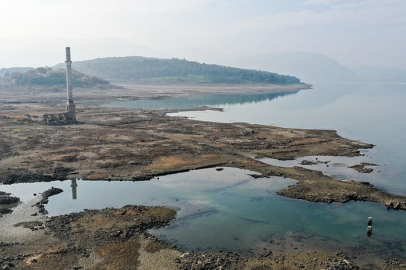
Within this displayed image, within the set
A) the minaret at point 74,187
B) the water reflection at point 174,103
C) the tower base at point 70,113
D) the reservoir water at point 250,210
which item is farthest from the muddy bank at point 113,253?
the water reflection at point 174,103

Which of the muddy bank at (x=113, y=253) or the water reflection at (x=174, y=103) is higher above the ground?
the water reflection at (x=174, y=103)

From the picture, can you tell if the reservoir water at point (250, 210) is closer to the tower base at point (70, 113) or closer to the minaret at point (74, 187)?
the minaret at point (74, 187)

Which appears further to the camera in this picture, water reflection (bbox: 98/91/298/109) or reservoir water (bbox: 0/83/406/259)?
water reflection (bbox: 98/91/298/109)

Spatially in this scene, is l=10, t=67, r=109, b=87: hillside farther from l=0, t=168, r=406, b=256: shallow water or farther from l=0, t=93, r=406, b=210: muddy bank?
l=0, t=168, r=406, b=256: shallow water

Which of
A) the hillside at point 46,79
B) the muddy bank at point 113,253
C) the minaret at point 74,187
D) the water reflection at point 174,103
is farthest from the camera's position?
the hillside at point 46,79

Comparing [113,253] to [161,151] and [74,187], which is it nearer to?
[74,187]

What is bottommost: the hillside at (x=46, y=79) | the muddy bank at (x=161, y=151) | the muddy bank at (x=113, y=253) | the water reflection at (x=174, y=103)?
the muddy bank at (x=113, y=253)

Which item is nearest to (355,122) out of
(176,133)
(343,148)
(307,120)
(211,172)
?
(307,120)

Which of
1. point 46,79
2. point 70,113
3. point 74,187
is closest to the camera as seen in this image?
point 74,187

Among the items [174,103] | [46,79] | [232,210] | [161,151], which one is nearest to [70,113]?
[161,151]

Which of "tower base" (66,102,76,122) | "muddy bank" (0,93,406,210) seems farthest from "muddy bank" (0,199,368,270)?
"tower base" (66,102,76,122)

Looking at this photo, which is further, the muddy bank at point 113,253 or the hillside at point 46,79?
the hillside at point 46,79

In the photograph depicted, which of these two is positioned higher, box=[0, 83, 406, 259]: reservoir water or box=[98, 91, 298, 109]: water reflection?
box=[98, 91, 298, 109]: water reflection
